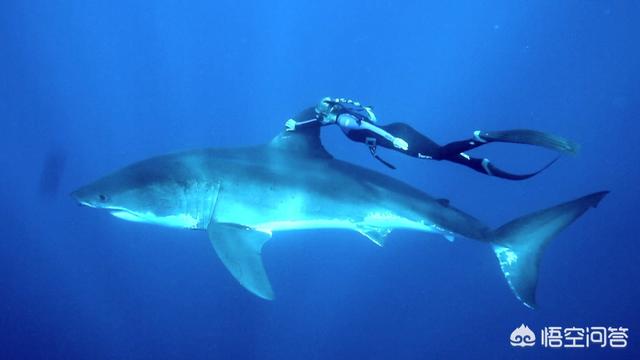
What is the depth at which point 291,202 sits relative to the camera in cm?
580

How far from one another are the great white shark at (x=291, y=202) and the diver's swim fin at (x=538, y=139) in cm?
86

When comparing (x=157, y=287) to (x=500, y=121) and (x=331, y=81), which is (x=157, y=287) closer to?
(x=331, y=81)

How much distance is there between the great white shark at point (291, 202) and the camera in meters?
5.51

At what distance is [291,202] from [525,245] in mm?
3173

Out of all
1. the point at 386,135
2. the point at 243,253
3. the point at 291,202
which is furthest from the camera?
the point at 291,202

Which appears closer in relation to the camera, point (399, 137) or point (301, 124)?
point (399, 137)

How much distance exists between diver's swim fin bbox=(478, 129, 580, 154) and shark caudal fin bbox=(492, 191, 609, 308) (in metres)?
1.05

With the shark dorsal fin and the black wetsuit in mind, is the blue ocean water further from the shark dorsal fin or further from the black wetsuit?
the black wetsuit

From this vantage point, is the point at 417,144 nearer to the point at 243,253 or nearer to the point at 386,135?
the point at 386,135

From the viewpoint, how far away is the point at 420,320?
37.6 ft

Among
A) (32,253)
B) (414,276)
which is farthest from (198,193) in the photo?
(32,253)

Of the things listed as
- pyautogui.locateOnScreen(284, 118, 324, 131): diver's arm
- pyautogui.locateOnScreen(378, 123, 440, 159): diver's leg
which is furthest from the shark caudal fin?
pyautogui.locateOnScreen(284, 118, 324, 131): diver's arm

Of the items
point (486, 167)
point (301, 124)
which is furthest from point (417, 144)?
point (301, 124)

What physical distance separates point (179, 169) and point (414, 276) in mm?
7970
